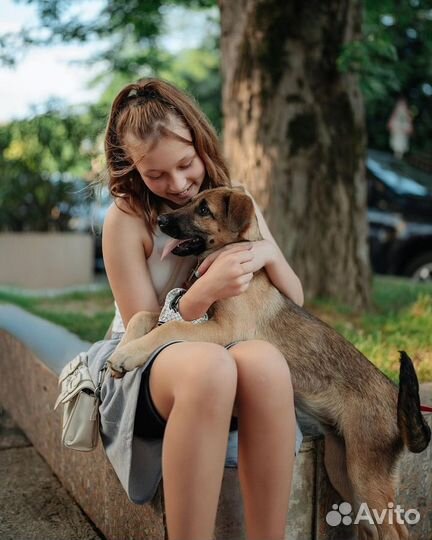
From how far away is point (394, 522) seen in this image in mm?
2465

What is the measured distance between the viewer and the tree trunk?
5.41 m

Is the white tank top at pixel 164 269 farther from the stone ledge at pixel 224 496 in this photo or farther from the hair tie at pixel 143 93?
the stone ledge at pixel 224 496

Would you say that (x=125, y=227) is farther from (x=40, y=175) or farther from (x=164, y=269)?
(x=40, y=175)

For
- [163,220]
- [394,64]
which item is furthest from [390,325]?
[394,64]

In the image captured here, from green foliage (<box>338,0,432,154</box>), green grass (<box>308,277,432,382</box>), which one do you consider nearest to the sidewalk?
green grass (<box>308,277,432,382</box>)

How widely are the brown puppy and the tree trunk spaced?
105 inches

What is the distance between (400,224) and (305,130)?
3.91 m

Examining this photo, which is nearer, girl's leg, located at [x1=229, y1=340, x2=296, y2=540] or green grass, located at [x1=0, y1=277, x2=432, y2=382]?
girl's leg, located at [x1=229, y1=340, x2=296, y2=540]

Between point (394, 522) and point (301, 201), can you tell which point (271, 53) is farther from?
point (394, 522)

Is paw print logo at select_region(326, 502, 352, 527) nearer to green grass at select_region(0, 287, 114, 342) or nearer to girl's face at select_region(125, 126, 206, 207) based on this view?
girl's face at select_region(125, 126, 206, 207)

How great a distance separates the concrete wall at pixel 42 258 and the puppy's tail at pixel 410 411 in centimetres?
965

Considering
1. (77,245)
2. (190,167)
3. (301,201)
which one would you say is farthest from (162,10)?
(190,167)

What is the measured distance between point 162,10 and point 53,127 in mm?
3567

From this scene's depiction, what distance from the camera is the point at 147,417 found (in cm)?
233
